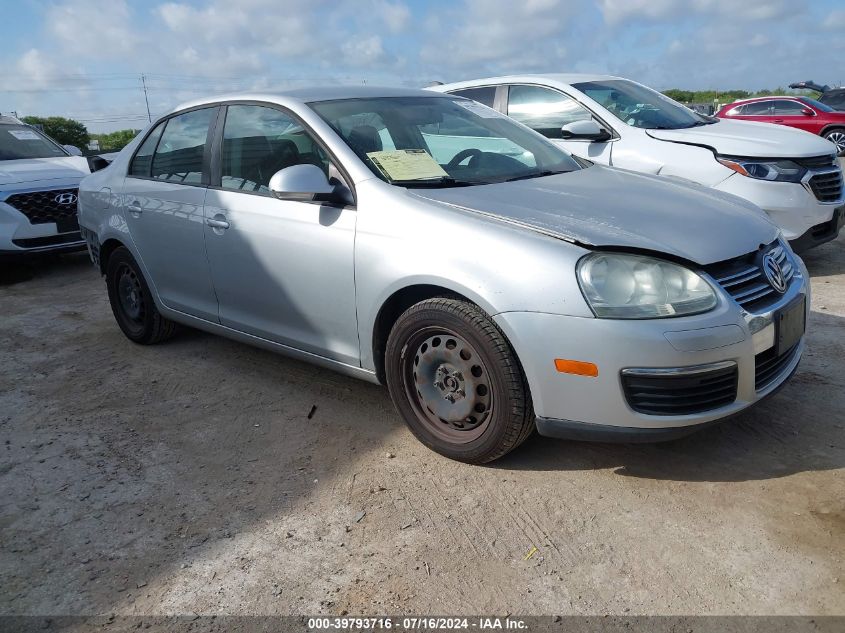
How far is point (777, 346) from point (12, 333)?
203 inches

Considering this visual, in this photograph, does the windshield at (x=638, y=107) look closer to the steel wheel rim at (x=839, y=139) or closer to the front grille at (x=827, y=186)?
the front grille at (x=827, y=186)

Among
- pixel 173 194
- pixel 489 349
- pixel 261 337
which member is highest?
pixel 173 194

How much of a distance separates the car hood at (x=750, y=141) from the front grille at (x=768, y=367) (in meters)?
3.21

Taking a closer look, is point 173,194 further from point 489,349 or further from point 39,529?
point 489,349

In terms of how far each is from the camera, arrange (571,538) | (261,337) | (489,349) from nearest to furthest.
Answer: (571,538) < (489,349) < (261,337)

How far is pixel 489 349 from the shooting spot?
9.17ft

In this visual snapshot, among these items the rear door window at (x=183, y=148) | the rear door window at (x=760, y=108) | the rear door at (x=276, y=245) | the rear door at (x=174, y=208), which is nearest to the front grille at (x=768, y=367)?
the rear door at (x=276, y=245)

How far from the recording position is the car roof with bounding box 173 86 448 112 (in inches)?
149

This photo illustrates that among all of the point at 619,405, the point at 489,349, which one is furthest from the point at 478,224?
the point at 619,405

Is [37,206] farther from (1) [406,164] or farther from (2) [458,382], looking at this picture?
(2) [458,382]

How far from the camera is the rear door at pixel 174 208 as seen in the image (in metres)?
4.09

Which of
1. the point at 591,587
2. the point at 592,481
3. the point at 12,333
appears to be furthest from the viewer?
the point at 12,333

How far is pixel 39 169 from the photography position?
7738 mm

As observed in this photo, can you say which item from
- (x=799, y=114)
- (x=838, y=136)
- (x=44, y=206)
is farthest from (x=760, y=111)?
(x=44, y=206)
